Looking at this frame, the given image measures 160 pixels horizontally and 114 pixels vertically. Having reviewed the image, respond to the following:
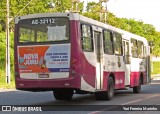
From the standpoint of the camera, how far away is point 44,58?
622 inches

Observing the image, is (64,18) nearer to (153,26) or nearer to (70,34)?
(70,34)

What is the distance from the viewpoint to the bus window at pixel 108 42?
1830 centimetres

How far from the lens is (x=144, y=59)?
25.5 meters

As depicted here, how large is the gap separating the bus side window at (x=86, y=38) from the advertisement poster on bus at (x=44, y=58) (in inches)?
31.9

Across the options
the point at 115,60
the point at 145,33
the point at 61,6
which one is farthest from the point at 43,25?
the point at 145,33

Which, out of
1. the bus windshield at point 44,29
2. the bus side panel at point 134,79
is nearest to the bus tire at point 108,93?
the bus windshield at point 44,29

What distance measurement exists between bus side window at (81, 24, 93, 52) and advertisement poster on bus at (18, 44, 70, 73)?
81 centimetres

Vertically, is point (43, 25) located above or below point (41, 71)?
above

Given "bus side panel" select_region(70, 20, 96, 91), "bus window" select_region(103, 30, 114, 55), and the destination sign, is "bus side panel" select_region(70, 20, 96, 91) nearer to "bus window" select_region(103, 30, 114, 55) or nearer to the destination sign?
the destination sign

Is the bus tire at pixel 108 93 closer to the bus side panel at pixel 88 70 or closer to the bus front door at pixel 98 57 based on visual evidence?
the bus front door at pixel 98 57

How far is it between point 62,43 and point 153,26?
338 ft

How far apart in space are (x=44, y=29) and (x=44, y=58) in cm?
106

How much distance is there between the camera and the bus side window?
52.9 feet

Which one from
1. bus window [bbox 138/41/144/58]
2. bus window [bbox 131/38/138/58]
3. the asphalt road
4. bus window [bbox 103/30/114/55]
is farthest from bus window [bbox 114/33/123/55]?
bus window [bbox 138/41/144/58]
